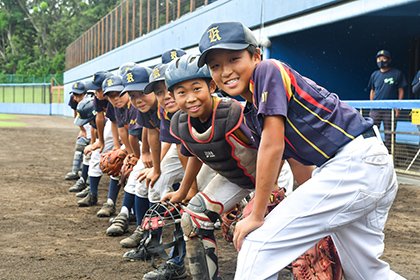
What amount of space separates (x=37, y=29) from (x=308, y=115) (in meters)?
60.9

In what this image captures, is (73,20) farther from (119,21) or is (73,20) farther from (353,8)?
(353,8)

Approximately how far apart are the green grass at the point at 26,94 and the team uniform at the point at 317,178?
40697mm

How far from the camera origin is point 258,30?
10.3 metres

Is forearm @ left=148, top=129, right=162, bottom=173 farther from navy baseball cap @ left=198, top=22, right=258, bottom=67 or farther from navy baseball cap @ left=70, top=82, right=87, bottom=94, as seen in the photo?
navy baseball cap @ left=70, top=82, right=87, bottom=94

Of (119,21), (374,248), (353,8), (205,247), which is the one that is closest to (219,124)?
(205,247)

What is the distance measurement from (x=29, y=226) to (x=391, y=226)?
386 cm

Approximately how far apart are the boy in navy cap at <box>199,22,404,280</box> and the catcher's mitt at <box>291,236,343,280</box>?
24cm

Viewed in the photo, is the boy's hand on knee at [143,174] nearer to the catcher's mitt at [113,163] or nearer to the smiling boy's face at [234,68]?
the catcher's mitt at [113,163]

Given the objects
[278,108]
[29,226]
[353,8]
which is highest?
[353,8]

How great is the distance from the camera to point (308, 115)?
223 centimetres

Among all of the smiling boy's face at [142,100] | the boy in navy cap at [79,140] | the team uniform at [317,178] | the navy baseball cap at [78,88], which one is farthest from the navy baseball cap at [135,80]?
the navy baseball cap at [78,88]

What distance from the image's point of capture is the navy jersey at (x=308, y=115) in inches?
85.6

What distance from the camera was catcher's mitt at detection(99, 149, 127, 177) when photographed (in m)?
5.43

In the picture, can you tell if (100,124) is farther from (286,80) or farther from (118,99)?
(286,80)
